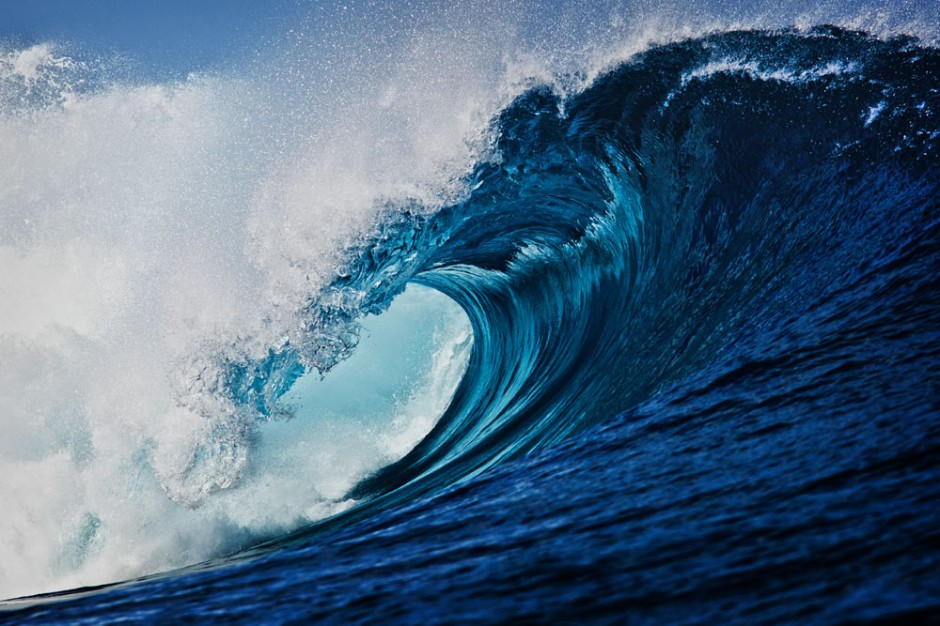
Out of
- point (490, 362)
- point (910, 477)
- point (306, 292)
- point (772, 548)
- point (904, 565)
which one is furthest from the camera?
point (490, 362)

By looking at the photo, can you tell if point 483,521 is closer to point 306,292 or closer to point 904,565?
point 904,565

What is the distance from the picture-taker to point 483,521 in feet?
6.89

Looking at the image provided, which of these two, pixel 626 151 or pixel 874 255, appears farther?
pixel 626 151

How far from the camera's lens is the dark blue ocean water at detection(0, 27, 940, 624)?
139cm

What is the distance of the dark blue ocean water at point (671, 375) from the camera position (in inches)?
54.9

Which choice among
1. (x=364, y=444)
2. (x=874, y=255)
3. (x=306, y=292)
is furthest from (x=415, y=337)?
(x=874, y=255)

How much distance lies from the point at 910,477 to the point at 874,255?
92.9 inches

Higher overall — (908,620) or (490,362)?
(490,362)

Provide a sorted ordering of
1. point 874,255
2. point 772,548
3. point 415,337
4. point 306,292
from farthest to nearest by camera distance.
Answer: point 415,337 < point 306,292 < point 874,255 < point 772,548

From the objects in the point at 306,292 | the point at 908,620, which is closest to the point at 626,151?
the point at 306,292

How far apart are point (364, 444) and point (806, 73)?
5.08 meters

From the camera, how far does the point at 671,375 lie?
11.5 ft

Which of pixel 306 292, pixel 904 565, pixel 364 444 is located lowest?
pixel 904 565

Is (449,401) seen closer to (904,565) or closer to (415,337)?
(415,337)
